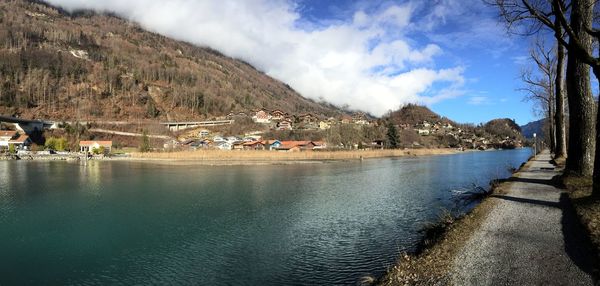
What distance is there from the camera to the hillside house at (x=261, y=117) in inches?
5625

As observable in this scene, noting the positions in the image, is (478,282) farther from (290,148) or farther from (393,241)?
(290,148)

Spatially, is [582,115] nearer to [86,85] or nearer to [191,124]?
[191,124]

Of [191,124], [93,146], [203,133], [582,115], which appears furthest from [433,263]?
[191,124]

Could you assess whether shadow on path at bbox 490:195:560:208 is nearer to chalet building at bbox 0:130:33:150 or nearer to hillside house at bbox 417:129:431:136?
chalet building at bbox 0:130:33:150

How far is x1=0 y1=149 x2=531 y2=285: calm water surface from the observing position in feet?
34.4

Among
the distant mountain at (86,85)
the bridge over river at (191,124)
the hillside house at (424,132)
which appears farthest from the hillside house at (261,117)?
the hillside house at (424,132)

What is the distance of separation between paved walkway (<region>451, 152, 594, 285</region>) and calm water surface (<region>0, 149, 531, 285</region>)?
290 cm

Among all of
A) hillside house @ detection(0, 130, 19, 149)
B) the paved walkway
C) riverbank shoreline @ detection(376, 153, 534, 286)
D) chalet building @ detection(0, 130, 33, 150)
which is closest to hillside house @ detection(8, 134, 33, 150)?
chalet building @ detection(0, 130, 33, 150)

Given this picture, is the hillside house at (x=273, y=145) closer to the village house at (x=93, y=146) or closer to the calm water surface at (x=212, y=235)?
the village house at (x=93, y=146)

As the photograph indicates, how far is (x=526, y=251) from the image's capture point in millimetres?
7320

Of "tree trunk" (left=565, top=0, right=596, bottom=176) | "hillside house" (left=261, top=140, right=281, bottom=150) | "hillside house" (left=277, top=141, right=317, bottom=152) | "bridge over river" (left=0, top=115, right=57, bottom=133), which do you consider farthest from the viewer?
"bridge over river" (left=0, top=115, right=57, bottom=133)

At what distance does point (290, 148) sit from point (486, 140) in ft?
→ 409

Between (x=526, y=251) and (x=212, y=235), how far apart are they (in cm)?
1078

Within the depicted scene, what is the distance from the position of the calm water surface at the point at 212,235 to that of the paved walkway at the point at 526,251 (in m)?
2.90
